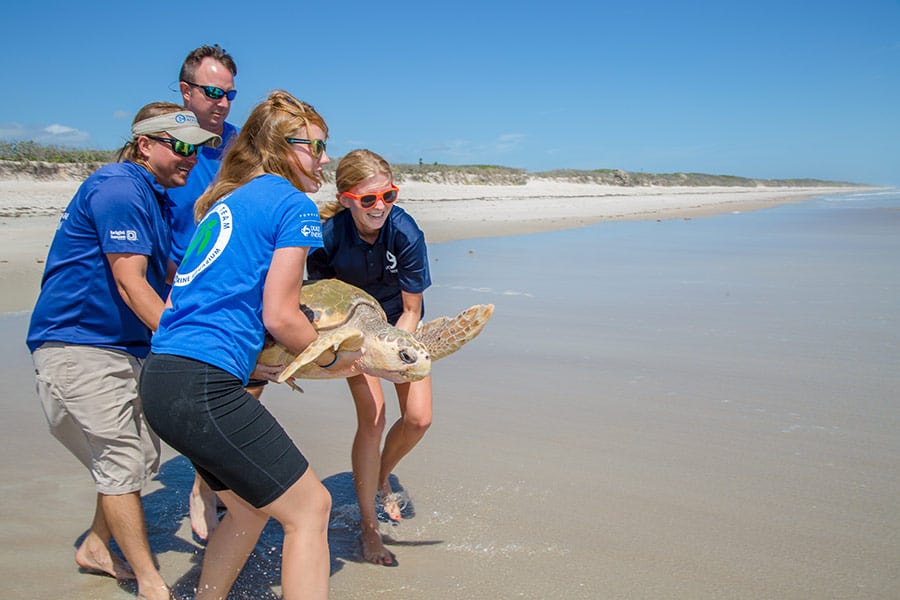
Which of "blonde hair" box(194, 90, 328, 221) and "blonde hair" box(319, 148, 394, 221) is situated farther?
"blonde hair" box(319, 148, 394, 221)

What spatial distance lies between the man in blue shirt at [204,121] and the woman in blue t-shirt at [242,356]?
3.73 ft

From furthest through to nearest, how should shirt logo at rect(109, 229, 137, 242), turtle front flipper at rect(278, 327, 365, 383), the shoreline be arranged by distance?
the shoreline, shirt logo at rect(109, 229, 137, 242), turtle front flipper at rect(278, 327, 365, 383)

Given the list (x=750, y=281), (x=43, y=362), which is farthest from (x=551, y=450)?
(x=750, y=281)

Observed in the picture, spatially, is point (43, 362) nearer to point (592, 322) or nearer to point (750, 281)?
point (592, 322)

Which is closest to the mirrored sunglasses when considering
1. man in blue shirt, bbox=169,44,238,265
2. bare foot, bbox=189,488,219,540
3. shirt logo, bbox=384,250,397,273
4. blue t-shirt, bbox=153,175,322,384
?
shirt logo, bbox=384,250,397,273

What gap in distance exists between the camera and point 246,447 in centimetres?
194

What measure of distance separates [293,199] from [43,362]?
1.25m

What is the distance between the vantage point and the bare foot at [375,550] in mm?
2861

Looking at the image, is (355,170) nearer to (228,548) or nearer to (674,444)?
(228,548)

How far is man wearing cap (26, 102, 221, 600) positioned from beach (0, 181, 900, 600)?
476 mm

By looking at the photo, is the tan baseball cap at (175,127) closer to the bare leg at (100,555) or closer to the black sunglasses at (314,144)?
the black sunglasses at (314,144)

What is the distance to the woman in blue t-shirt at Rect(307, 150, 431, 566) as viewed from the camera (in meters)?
3.09

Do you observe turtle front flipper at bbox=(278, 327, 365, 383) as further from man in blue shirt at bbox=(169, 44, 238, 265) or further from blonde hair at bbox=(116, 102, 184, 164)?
man in blue shirt at bbox=(169, 44, 238, 265)

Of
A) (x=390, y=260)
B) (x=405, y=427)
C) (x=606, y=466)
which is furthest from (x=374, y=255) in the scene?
(x=606, y=466)
